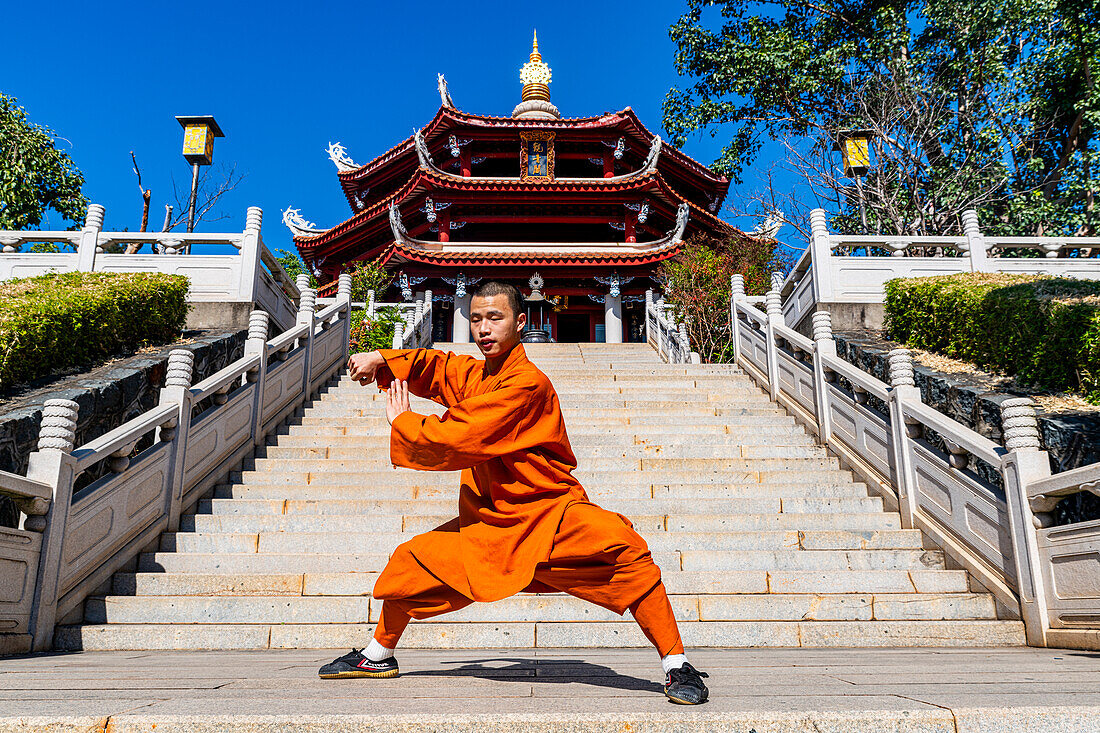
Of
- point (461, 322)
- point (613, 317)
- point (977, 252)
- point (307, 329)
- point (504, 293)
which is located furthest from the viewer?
point (613, 317)

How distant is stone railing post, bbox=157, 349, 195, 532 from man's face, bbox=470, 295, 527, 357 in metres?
3.69

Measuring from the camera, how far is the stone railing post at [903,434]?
527cm

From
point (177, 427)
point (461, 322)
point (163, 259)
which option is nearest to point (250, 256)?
point (163, 259)

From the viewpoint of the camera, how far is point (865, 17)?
17875 millimetres

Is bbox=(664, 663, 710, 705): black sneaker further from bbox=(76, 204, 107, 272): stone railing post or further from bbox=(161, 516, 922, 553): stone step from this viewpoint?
bbox=(76, 204, 107, 272): stone railing post

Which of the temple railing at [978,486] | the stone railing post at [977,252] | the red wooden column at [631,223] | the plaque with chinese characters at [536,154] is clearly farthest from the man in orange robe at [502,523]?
the plaque with chinese characters at [536,154]

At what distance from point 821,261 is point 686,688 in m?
8.79

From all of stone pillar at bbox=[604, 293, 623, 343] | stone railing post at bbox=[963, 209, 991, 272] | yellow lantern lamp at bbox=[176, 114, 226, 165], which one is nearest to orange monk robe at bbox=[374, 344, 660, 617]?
stone railing post at bbox=[963, 209, 991, 272]

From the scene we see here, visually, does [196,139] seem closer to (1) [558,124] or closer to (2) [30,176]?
(2) [30,176]

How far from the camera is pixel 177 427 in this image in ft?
17.3

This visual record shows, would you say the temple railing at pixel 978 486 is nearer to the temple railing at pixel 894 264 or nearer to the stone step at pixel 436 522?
the stone step at pixel 436 522

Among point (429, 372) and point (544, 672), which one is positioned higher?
point (429, 372)

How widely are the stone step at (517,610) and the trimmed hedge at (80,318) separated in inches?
117

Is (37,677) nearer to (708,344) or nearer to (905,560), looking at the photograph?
(905,560)
